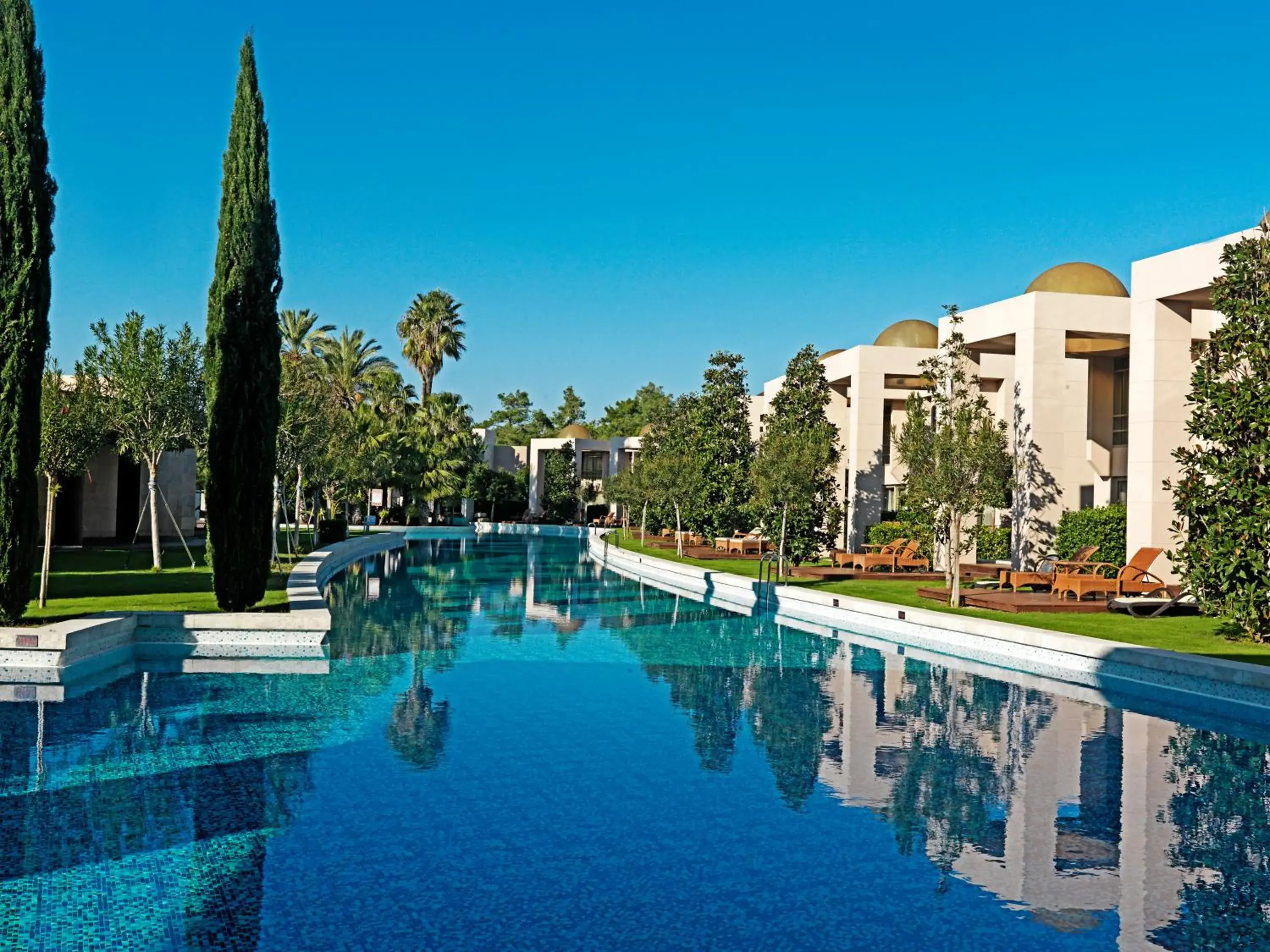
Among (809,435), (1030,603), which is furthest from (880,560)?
(1030,603)

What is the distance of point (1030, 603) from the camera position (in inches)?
717

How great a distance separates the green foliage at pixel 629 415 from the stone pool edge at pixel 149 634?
7585 cm

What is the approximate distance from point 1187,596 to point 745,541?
22.2 metres

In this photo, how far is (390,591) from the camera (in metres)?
24.4

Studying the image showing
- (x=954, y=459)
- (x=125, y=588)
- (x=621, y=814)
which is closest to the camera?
(x=621, y=814)

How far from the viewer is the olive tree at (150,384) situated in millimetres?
21359

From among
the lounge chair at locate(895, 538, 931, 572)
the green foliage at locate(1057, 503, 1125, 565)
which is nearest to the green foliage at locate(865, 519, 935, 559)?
the lounge chair at locate(895, 538, 931, 572)

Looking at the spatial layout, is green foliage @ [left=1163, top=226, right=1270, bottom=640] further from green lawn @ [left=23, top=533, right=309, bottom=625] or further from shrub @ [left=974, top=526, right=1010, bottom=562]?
shrub @ [left=974, top=526, right=1010, bottom=562]

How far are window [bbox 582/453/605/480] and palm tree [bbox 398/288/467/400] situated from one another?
11.8 metres

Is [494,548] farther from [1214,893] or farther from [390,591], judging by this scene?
[1214,893]

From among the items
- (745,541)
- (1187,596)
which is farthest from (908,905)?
(745,541)

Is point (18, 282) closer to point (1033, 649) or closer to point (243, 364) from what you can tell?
point (243, 364)

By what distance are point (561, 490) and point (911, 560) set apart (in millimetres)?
39756

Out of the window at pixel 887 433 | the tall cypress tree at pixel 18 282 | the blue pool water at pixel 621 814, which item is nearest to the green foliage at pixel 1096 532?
the window at pixel 887 433
